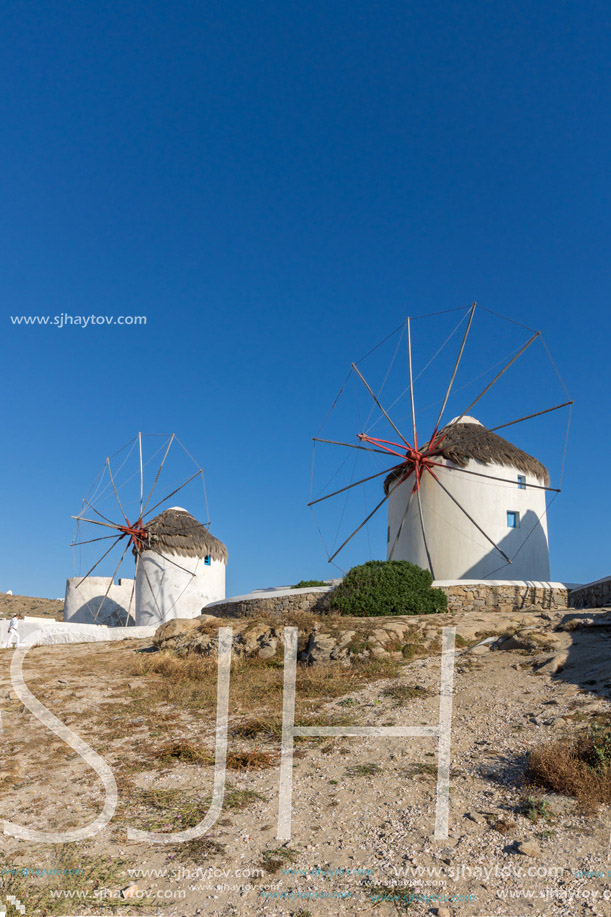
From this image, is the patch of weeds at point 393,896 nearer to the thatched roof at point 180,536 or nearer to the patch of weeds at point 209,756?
the patch of weeds at point 209,756

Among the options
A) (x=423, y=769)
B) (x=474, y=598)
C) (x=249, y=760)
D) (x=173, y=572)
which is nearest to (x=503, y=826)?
(x=423, y=769)

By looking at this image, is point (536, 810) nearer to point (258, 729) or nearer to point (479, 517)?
point (258, 729)

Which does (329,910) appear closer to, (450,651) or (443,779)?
(443,779)

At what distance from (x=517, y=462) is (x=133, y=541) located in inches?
845

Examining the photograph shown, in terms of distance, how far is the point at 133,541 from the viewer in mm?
32844

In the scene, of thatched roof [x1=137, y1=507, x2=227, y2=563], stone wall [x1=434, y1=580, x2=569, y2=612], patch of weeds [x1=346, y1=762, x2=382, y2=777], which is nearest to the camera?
patch of weeds [x1=346, y1=762, x2=382, y2=777]

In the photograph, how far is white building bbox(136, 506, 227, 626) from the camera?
104 ft

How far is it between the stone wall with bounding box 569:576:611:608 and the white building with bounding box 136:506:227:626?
19008 millimetres

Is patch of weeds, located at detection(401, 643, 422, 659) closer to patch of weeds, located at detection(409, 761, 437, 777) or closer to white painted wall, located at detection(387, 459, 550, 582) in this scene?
patch of weeds, located at detection(409, 761, 437, 777)

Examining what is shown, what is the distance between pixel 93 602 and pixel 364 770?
103ft

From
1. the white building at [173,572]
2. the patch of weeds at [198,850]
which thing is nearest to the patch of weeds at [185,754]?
the patch of weeds at [198,850]

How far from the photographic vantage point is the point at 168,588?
1249 inches

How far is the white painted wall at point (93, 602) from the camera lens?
34.9 m

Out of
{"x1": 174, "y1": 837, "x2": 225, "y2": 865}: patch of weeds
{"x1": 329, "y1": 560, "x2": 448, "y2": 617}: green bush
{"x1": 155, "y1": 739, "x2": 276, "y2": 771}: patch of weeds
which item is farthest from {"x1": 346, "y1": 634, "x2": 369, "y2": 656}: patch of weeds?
{"x1": 174, "y1": 837, "x2": 225, "y2": 865}: patch of weeds
